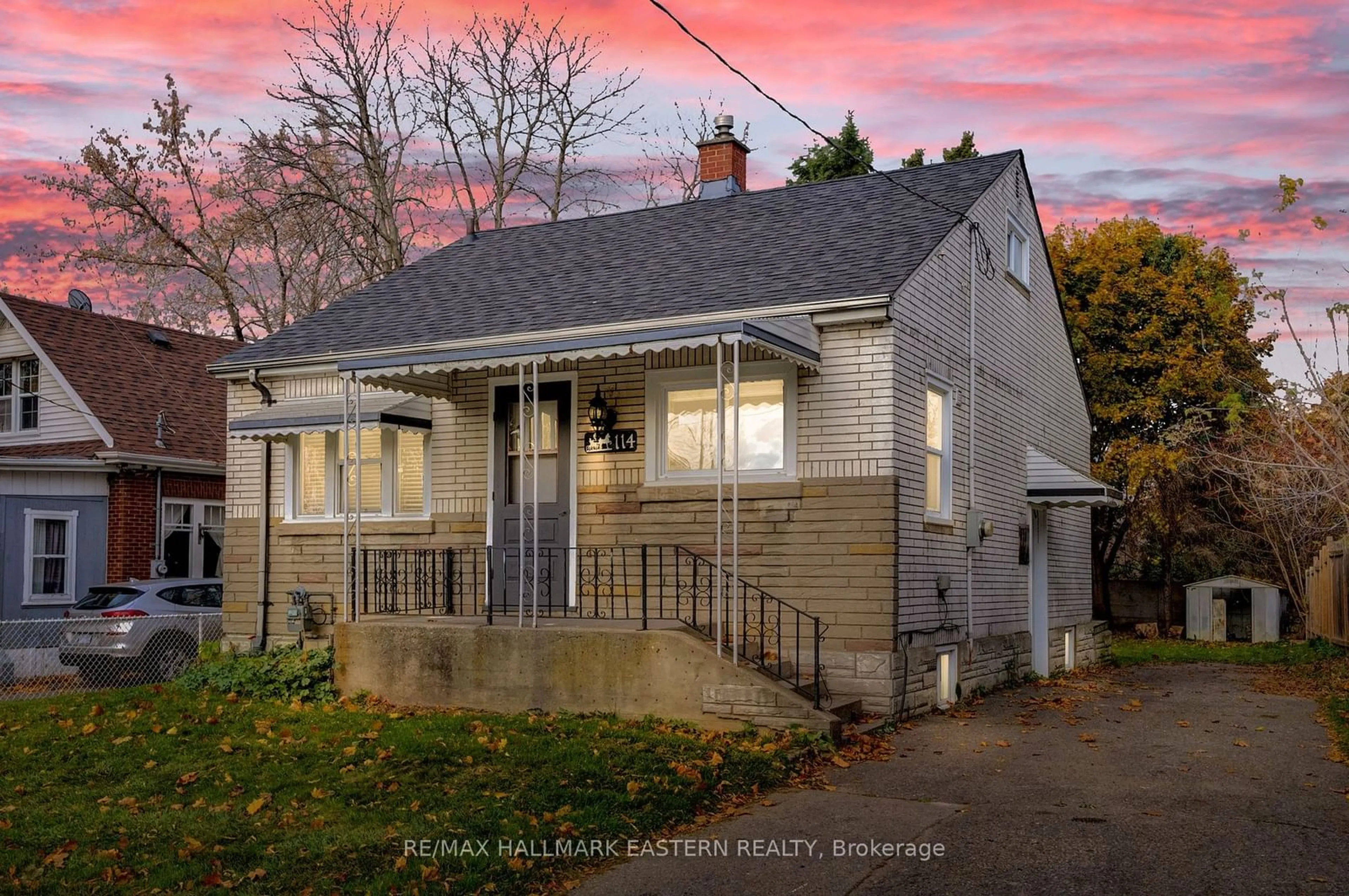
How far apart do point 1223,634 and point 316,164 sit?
23.8 metres

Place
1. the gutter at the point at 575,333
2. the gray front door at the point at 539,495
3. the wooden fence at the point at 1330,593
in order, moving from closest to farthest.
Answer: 1. the gutter at the point at 575,333
2. the gray front door at the point at 539,495
3. the wooden fence at the point at 1330,593

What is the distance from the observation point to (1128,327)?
27719 millimetres

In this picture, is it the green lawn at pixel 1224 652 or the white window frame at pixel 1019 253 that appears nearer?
the white window frame at pixel 1019 253

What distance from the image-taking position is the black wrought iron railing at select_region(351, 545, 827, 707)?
451 inches

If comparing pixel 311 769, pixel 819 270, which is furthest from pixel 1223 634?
pixel 311 769

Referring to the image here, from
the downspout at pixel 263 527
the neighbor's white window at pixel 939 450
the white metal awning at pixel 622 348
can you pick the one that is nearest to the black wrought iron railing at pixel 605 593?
the downspout at pixel 263 527

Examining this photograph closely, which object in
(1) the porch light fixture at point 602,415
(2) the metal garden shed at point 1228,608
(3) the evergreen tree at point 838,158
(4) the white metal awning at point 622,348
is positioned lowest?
(2) the metal garden shed at point 1228,608

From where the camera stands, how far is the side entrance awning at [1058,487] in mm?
16047

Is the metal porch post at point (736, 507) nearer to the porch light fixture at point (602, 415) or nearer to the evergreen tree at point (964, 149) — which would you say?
the porch light fixture at point (602, 415)

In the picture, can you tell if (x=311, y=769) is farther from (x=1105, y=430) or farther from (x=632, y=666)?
(x=1105, y=430)

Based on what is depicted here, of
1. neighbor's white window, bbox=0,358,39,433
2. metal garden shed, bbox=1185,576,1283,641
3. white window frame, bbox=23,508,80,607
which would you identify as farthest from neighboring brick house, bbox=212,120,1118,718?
metal garden shed, bbox=1185,576,1283,641

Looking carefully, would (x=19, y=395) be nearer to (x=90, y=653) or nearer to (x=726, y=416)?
(x=90, y=653)

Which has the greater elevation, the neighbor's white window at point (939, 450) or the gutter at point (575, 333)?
the gutter at point (575, 333)

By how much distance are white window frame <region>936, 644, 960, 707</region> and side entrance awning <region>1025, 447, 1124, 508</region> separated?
3706mm
